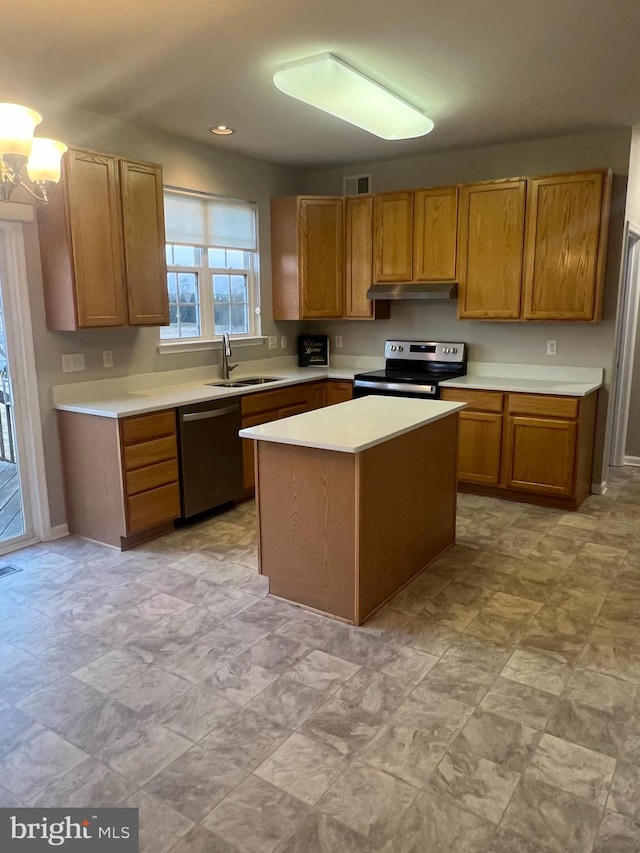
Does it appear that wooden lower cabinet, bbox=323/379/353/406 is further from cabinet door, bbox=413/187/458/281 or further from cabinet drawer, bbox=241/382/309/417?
cabinet door, bbox=413/187/458/281

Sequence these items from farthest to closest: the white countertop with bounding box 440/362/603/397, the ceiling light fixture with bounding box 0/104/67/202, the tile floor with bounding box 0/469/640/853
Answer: the white countertop with bounding box 440/362/603/397 < the ceiling light fixture with bounding box 0/104/67/202 < the tile floor with bounding box 0/469/640/853

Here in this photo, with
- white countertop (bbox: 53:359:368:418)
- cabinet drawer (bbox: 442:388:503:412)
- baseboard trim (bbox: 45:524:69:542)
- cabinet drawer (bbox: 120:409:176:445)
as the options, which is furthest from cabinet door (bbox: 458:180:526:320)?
baseboard trim (bbox: 45:524:69:542)

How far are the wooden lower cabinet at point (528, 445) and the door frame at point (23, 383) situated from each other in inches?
113

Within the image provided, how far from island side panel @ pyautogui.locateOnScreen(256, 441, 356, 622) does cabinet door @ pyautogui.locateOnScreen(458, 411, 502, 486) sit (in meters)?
1.99

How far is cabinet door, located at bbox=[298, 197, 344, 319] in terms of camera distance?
5.33m

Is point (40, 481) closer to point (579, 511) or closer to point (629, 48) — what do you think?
point (579, 511)

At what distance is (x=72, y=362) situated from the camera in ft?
12.9

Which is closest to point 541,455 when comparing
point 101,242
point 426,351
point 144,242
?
point 426,351

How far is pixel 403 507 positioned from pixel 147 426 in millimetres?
1635

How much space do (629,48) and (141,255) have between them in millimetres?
2880

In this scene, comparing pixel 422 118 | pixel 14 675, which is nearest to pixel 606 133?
pixel 422 118

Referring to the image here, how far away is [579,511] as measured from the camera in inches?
173

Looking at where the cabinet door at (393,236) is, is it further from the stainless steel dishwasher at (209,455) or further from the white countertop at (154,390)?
the stainless steel dishwasher at (209,455)

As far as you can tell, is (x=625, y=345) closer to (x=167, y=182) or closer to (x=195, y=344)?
(x=195, y=344)
